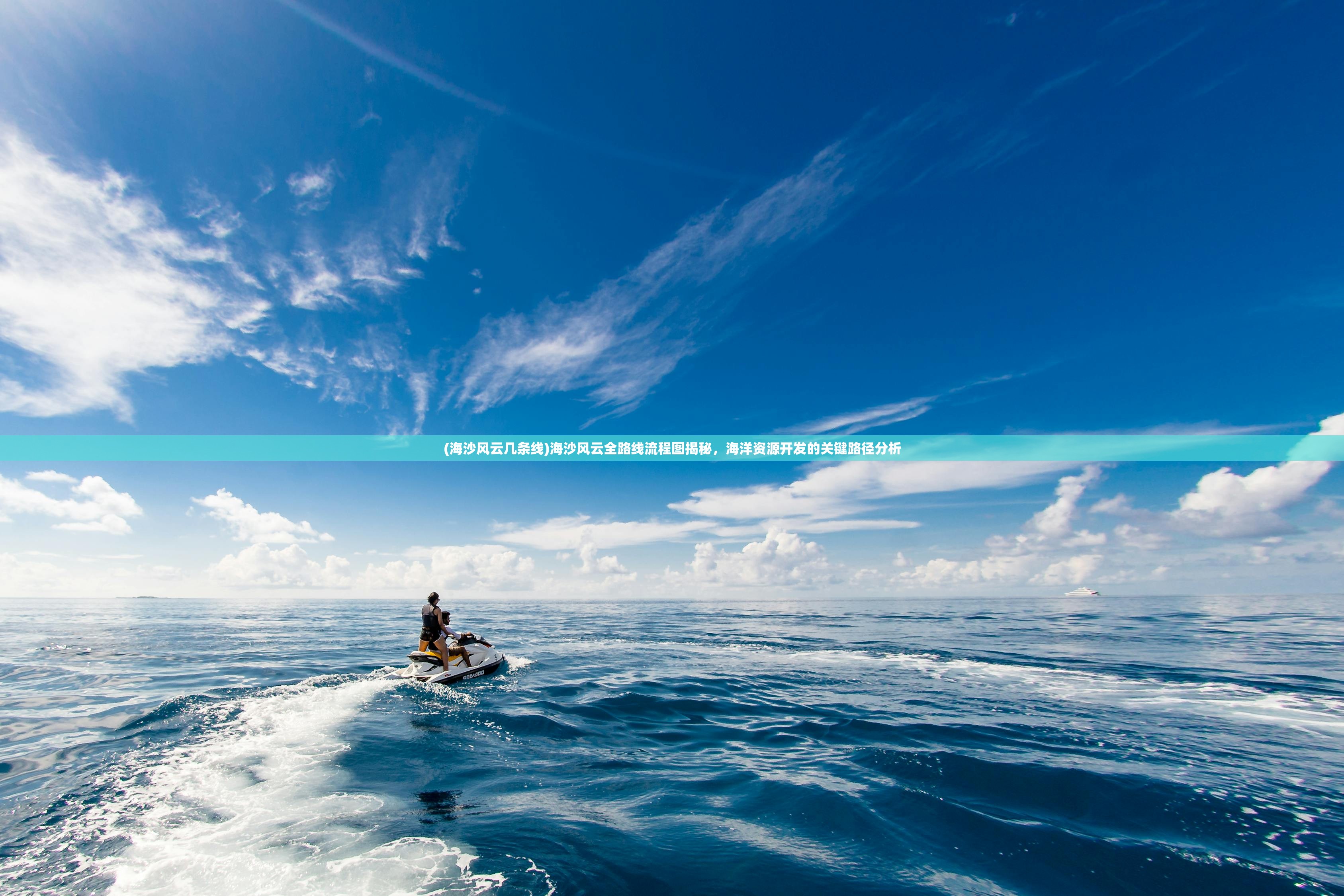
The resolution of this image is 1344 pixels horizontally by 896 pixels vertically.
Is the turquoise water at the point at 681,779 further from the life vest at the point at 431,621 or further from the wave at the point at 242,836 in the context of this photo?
the life vest at the point at 431,621

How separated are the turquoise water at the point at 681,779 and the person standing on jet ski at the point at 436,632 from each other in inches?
60.8

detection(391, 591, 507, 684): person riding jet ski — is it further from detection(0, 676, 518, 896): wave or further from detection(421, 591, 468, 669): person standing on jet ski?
detection(0, 676, 518, 896): wave

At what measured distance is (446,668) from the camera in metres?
20.6

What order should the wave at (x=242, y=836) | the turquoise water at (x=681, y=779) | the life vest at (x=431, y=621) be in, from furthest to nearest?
the life vest at (x=431, y=621) → the turquoise water at (x=681, y=779) → the wave at (x=242, y=836)

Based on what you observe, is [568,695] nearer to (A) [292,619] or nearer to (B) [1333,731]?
(B) [1333,731]

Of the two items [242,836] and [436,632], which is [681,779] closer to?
[242,836]

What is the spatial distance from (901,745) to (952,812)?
371 cm

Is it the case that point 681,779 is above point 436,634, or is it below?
below

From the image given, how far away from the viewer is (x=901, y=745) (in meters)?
13.0

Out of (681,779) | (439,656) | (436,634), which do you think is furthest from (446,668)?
(681,779)

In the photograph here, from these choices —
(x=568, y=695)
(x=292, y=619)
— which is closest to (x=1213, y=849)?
(x=568, y=695)

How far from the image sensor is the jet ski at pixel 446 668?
20.4m

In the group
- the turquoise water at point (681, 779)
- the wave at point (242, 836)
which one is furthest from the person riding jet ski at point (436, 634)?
the wave at point (242, 836)

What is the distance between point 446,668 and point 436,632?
4.90ft
